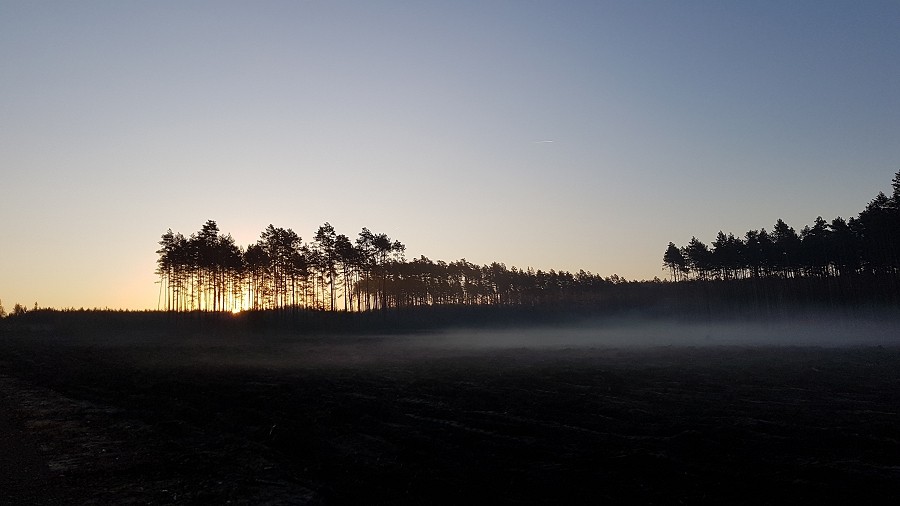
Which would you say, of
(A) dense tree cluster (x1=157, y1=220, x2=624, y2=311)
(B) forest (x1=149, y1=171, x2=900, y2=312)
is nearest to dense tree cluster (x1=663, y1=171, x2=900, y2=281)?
(B) forest (x1=149, y1=171, x2=900, y2=312)

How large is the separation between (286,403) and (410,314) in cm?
11079

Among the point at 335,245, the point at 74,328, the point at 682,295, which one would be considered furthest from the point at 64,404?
the point at 682,295

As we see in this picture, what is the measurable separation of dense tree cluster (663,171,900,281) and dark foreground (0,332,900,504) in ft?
219

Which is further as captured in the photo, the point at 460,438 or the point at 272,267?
the point at 272,267

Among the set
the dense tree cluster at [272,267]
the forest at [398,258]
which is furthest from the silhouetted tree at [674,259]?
the dense tree cluster at [272,267]

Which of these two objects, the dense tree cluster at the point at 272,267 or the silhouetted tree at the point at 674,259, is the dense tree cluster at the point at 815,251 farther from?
the dense tree cluster at the point at 272,267

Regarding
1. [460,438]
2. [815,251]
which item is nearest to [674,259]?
[815,251]

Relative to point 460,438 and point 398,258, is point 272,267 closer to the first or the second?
point 398,258

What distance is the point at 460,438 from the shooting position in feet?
51.2

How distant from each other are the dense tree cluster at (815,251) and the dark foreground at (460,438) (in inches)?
2627

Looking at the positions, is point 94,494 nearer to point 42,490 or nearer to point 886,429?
point 42,490

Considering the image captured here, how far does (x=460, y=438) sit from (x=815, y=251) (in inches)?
3993

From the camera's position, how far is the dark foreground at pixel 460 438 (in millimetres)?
10836

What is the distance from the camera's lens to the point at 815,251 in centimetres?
9538
